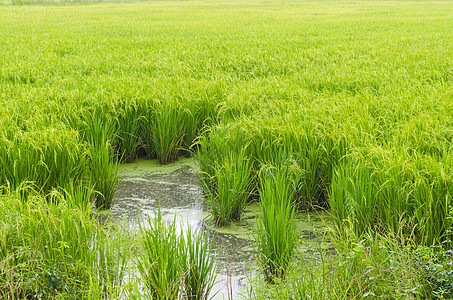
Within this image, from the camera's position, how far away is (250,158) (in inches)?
157

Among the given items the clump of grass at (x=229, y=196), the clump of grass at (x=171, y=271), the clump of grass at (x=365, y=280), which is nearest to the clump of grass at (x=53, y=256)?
the clump of grass at (x=171, y=271)

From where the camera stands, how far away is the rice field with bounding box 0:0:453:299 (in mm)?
2305

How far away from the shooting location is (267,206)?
297 centimetres

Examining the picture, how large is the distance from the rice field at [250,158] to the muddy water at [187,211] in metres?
0.13

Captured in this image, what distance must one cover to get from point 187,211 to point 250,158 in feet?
2.50

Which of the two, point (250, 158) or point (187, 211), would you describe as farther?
point (250, 158)

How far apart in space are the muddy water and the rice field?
13 cm

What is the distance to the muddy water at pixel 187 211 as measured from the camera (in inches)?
108

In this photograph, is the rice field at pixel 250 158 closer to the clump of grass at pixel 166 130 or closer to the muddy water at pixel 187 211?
the clump of grass at pixel 166 130

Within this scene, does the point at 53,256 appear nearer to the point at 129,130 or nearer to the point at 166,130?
the point at 166,130

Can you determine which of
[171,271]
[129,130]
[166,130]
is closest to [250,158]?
[166,130]

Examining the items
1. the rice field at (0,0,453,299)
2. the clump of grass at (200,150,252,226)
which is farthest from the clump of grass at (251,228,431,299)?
the clump of grass at (200,150,252,226)

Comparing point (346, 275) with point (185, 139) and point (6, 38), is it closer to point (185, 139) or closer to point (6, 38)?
point (185, 139)

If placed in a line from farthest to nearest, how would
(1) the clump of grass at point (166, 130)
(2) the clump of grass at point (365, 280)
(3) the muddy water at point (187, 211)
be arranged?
(1) the clump of grass at point (166, 130)
(3) the muddy water at point (187, 211)
(2) the clump of grass at point (365, 280)
